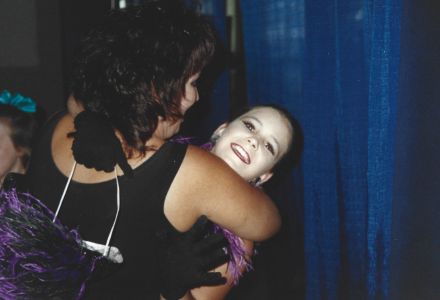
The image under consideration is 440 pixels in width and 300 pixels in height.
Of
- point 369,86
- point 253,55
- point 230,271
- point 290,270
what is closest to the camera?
point 369,86

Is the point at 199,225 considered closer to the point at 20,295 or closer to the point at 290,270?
the point at 20,295

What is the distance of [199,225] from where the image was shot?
1.08 m

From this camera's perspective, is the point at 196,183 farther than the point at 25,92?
No

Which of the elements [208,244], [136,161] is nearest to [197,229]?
[208,244]

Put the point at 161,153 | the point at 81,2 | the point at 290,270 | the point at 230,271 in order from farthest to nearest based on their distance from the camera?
the point at 81,2
the point at 290,270
the point at 230,271
the point at 161,153

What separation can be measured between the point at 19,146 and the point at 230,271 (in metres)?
1.02

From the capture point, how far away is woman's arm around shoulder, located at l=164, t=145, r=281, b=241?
3.27 ft

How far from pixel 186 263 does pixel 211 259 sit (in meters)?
0.07

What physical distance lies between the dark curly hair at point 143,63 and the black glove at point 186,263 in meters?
0.26

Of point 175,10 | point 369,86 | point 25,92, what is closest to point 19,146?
point 25,92

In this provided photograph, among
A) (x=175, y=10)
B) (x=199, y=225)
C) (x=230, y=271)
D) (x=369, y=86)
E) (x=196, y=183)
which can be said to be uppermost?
(x=175, y=10)

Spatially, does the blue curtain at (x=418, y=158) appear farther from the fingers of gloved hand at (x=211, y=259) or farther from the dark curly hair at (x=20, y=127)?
the dark curly hair at (x=20, y=127)

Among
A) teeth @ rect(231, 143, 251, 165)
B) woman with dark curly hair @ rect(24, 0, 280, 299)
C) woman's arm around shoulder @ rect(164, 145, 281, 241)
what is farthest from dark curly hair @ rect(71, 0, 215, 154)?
teeth @ rect(231, 143, 251, 165)

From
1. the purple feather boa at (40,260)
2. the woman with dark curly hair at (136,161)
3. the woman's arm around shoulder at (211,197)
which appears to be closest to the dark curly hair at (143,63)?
the woman with dark curly hair at (136,161)
